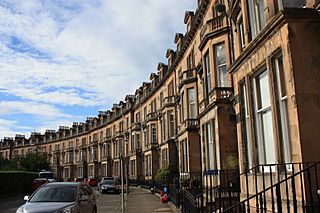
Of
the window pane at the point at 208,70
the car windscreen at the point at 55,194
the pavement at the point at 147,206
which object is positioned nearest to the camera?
the car windscreen at the point at 55,194

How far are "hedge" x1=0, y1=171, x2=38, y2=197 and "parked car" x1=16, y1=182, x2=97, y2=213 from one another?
19.5 m

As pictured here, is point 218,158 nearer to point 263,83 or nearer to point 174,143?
point 263,83

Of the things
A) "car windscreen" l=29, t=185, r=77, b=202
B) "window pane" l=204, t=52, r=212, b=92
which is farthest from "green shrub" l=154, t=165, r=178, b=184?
"car windscreen" l=29, t=185, r=77, b=202

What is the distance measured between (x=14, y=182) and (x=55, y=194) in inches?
923

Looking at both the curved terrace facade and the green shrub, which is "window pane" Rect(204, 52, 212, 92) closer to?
the curved terrace facade

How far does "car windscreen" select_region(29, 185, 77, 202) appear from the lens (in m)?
11.0

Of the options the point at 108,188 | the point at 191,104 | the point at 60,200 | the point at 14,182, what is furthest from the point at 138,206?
the point at 14,182

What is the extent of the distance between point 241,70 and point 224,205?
5.33 m

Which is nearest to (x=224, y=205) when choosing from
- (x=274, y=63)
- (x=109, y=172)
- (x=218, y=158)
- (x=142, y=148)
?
(x=218, y=158)

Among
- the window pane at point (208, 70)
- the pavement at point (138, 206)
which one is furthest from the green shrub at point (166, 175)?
the window pane at point (208, 70)

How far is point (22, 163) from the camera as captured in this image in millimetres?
62750

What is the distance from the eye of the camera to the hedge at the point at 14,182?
2898 centimetres

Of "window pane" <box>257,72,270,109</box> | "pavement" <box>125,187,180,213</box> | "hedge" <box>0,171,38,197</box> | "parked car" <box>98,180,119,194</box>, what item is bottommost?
"pavement" <box>125,187,180,213</box>

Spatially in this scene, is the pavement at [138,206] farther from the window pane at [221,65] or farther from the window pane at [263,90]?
the window pane at [263,90]
